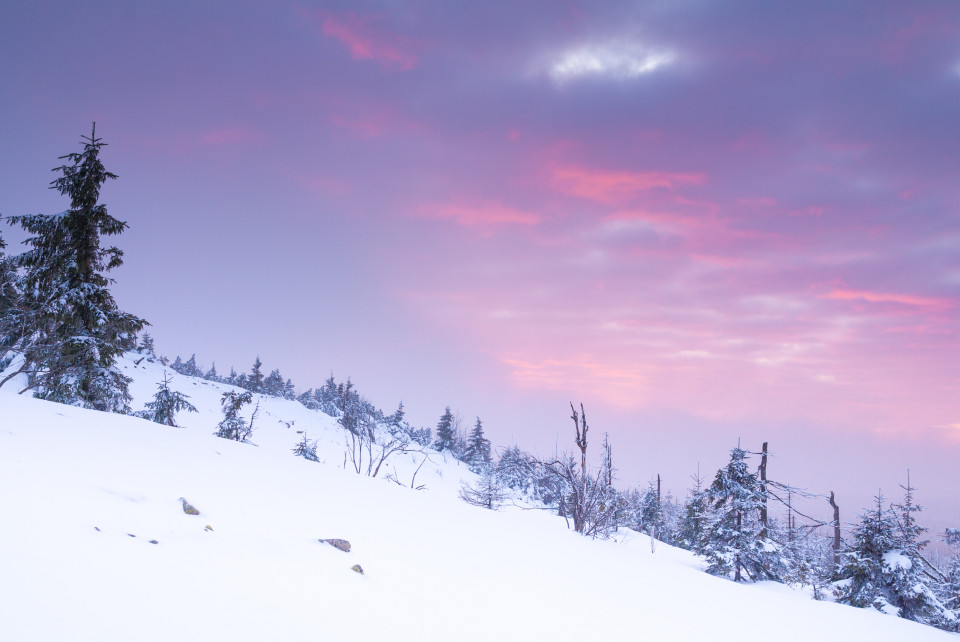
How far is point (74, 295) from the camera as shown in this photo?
45.5 ft

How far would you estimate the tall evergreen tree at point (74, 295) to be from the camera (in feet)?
45.4

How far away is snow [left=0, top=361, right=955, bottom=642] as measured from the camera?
3166mm

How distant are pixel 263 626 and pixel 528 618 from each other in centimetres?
320

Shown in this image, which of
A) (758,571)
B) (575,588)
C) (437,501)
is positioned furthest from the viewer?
(758,571)

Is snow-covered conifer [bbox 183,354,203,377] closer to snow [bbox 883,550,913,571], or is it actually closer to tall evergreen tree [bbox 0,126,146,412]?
tall evergreen tree [bbox 0,126,146,412]

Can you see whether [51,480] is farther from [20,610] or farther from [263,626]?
[263,626]

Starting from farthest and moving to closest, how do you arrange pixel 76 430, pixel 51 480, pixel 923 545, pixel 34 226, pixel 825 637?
pixel 923 545 < pixel 34 226 < pixel 825 637 < pixel 76 430 < pixel 51 480

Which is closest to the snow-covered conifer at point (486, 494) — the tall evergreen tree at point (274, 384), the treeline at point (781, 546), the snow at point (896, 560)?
the treeline at point (781, 546)

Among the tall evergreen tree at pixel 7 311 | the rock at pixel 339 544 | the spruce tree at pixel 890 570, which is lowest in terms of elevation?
the spruce tree at pixel 890 570

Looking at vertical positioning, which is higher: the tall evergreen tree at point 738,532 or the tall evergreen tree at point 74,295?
the tall evergreen tree at point 74,295

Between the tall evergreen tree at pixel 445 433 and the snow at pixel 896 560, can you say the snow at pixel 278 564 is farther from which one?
the tall evergreen tree at pixel 445 433

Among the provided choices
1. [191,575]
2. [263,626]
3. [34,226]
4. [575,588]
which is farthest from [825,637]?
[34,226]

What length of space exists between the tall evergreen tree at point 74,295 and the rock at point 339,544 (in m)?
13.7

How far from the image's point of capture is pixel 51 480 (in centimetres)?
448
